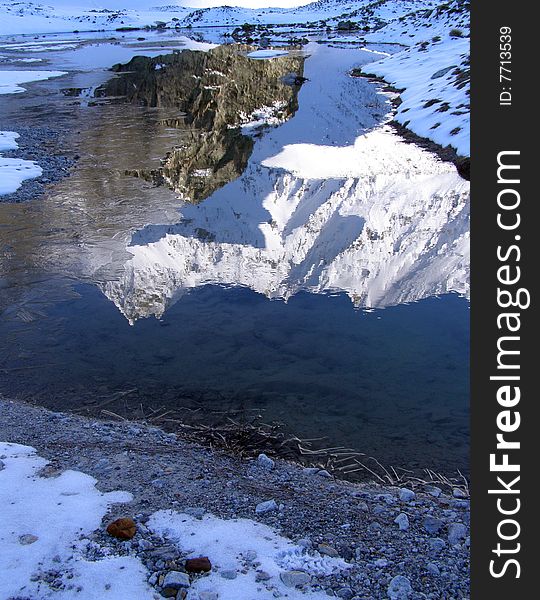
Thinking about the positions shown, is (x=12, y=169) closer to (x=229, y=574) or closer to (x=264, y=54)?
(x=229, y=574)

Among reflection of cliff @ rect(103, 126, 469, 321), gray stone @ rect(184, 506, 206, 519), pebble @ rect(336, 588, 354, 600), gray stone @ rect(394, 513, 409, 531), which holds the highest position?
reflection of cliff @ rect(103, 126, 469, 321)

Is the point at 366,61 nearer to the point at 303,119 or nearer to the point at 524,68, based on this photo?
the point at 303,119

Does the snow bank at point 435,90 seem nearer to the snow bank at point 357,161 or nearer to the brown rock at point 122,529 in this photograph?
the snow bank at point 357,161

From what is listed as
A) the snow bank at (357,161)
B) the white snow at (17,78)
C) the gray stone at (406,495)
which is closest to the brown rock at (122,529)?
A: the gray stone at (406,495)

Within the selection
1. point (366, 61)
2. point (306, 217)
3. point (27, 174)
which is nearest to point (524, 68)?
point (306, 217)

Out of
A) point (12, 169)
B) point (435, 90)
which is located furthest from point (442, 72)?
point (12, 169)

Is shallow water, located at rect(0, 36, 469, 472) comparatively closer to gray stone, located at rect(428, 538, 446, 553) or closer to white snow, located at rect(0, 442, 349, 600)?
gray stone, located at rect(428, 538, 446, 553)

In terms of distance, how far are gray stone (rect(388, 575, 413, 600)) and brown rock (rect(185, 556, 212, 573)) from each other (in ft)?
4.18

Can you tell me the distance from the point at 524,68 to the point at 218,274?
286 inches

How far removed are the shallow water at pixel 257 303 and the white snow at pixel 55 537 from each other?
5.55ft

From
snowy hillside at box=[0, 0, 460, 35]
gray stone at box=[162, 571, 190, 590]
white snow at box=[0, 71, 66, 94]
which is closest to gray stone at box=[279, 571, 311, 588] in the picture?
gray stone at box=[162, 571, 190, 590]

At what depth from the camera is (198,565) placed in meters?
3.86

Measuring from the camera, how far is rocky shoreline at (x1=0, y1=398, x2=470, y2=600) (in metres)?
3.83

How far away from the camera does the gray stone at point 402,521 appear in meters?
4.48
